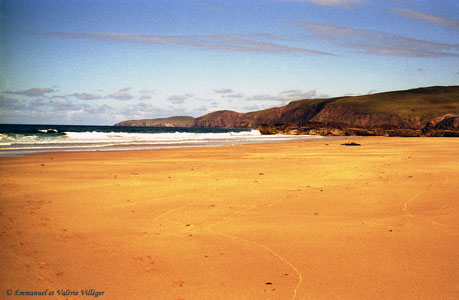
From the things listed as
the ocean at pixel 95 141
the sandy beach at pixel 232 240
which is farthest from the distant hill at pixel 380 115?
the sandy beach at pixel 232 240

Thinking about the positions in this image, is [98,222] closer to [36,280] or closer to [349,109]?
[36,280]

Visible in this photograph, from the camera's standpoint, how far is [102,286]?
3.32m

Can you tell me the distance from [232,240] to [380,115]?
419ft

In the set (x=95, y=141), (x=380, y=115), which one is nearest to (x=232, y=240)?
(x=95, y=141)

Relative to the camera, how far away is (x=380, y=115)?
121 m

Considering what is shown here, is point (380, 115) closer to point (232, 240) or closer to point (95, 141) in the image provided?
point (95, 141)

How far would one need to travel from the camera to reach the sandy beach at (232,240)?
131 inches

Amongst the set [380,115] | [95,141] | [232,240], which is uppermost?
[380,115]

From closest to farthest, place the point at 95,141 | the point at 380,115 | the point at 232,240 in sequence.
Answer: the point at 232,240, the point at 95,141, the point at 380,115

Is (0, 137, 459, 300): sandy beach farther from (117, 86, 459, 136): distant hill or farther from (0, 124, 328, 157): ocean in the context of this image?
(117, 86, 459, 136): distant hill

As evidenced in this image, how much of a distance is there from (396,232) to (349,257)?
1.31m

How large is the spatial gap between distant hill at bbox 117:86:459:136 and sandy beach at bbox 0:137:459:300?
6546 cm

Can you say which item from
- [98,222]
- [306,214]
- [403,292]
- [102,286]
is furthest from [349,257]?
[98,222]

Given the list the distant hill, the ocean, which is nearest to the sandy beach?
the ocean
